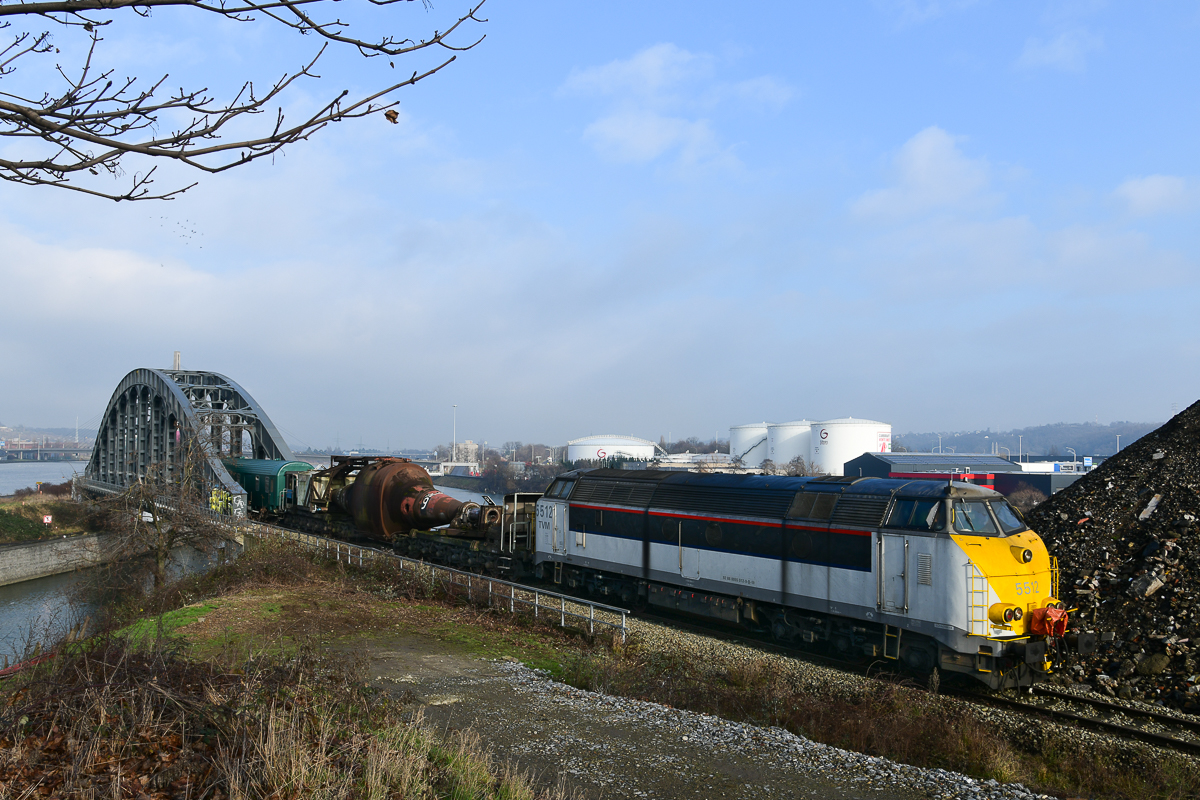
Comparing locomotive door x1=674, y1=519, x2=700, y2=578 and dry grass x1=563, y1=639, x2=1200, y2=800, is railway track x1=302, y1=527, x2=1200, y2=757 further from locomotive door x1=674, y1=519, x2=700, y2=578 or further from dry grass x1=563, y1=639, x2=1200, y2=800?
locomotive door x1=674, y1=519, x2=700, y2=578

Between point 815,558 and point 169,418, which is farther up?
point 169,418

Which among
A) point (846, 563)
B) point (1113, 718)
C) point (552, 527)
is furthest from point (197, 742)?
point (552, 527)

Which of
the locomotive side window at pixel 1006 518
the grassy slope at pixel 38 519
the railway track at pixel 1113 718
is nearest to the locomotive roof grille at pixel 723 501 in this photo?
the locomotive side window at pixel 1006 518

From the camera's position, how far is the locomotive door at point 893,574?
43.8 ft

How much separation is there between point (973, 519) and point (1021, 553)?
0.97 metres

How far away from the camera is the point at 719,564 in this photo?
1695 centimetres

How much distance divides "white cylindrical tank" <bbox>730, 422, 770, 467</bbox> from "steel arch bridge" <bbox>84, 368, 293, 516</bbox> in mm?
102438

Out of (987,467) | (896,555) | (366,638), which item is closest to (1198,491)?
(896,555)

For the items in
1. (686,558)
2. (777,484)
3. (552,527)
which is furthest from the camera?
(552,527)

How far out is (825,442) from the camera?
125 m

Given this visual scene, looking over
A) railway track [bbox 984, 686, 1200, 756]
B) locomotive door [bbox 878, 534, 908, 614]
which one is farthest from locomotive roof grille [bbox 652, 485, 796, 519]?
railway track [bbox 984, 686, 1200, 756]

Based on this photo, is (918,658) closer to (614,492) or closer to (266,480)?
(614,492)

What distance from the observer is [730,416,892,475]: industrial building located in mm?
124062

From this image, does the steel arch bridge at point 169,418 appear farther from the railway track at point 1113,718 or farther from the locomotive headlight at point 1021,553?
the railway track at point 1113,718
